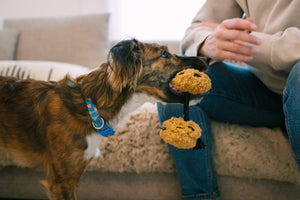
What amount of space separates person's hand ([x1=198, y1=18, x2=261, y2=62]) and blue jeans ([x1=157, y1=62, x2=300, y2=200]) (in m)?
0.21

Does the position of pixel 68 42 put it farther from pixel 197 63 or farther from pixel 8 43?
pixel 197 63

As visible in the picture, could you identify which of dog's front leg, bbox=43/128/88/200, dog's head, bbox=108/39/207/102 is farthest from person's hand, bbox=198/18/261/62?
dog's front leg, bbox=43/128/88/200

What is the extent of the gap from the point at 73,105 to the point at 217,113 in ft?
2.03

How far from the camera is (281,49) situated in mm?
905

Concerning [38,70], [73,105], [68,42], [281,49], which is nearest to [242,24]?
[281,49]

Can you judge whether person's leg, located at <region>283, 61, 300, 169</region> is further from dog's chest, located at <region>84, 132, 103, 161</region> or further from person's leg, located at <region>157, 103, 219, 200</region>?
dog's chest, located at <region>84, 132, 103, 161</region>

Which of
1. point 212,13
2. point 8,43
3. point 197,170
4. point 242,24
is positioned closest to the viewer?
point 242,24

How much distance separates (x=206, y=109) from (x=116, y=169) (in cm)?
50

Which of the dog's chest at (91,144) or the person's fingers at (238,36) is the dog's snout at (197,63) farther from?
the dog's chest at (91,144)

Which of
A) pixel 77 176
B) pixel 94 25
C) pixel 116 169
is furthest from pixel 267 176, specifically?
pixel 94 25

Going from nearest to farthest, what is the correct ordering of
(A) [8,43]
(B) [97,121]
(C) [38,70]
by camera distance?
(B) [97,121] < (C) [38,70] < (A) [8,43]

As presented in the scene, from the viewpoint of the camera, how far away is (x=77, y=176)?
996 mm

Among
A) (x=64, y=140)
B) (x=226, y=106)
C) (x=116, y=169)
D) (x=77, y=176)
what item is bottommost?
(x=116, y=169)

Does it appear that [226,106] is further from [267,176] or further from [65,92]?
[65,92]
